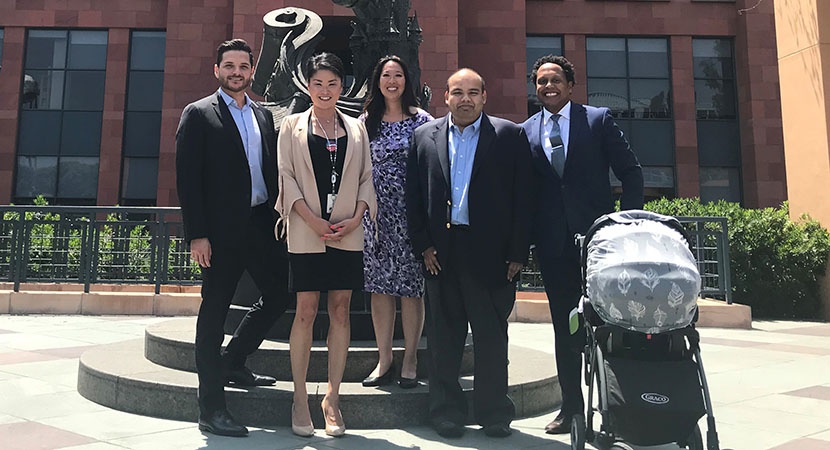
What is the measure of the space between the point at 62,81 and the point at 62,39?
4.64ft

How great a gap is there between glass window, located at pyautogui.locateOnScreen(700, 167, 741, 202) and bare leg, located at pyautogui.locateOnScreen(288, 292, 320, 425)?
64.2 ft

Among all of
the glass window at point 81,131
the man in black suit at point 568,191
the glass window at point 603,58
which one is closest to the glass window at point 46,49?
the glass window at point 81,131

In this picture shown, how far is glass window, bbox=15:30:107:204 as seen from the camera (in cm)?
2003

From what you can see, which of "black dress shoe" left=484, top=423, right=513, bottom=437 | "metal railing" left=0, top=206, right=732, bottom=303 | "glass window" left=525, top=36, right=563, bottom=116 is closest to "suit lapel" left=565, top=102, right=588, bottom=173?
"black dress shoe" left=484, top=423, right=513, bottom=437

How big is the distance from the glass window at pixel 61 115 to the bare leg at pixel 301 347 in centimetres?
1936

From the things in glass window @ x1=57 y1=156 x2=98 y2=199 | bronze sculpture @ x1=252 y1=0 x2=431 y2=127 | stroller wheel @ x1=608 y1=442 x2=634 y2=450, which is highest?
glass window @ x1=57 y1=156 x2=98 y2=199

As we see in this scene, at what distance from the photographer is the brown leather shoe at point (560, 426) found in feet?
11.7

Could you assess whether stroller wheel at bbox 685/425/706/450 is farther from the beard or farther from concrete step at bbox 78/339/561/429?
the beard

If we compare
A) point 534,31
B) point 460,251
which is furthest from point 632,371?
point 534,31

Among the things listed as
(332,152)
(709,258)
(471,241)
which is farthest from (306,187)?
(709,258)

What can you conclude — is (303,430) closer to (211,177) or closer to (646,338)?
(211,177)

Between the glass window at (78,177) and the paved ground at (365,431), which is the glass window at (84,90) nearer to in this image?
the glass window at (78,177)

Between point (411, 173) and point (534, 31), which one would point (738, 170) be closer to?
point (534, 31)

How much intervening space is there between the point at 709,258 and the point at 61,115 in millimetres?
20152
